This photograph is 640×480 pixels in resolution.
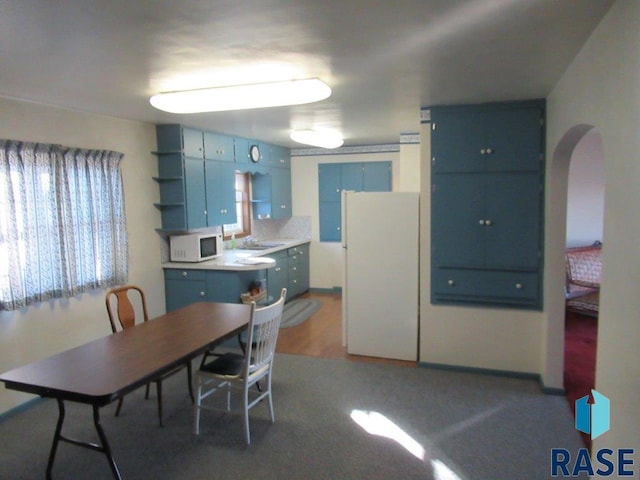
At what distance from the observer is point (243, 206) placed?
6434 millimetres

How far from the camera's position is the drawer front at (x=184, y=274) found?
456 cm

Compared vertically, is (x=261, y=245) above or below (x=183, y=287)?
above

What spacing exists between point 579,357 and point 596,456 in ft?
8.31

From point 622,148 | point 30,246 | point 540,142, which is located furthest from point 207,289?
point 622,148

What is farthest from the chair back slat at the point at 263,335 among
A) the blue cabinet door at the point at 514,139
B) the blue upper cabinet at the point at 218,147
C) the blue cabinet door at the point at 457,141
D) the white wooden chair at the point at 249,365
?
the blue upper cabinet at the point at 218,147

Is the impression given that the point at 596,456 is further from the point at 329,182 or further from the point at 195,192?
the point at 329,182

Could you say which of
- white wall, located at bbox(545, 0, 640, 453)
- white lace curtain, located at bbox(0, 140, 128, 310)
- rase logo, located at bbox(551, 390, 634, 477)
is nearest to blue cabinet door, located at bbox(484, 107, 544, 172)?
white wall, located at bbox(545, 0, 640, 453)

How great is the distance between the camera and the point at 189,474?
2.41 meters

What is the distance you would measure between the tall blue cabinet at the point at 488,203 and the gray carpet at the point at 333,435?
84cm

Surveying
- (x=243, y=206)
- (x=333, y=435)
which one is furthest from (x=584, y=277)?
(x=243, y=206)

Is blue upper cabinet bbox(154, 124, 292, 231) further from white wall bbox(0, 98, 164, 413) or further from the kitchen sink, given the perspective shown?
the kitchen sink

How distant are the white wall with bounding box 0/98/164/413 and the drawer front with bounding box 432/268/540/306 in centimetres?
298

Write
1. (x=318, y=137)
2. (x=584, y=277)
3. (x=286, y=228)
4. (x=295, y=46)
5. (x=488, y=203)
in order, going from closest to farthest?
1. (x=295, y=46)
2. (x=488, y=203)
3. (x=318, y=137)
4. (x=584, y=277)
5. (x=286, y=228)

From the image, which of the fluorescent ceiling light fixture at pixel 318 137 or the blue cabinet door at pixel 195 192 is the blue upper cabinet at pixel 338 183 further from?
the blue cabinet door at pixel 195 192
